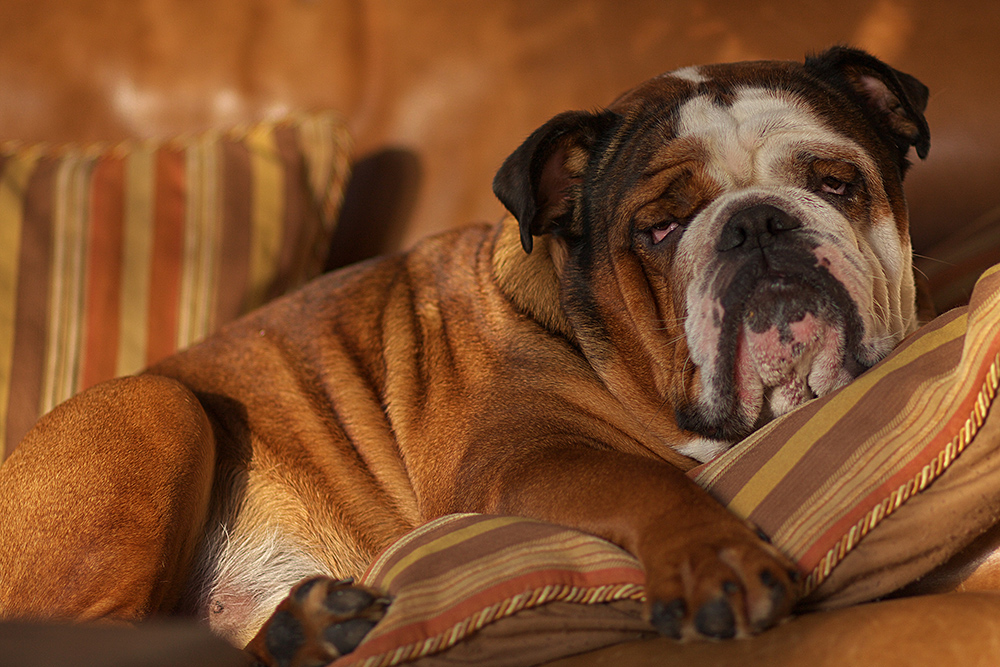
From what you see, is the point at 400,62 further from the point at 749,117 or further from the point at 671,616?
the point at 671,616

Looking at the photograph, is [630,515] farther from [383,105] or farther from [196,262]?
[383,105]

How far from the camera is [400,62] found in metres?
2.82

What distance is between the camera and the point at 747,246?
1.51m

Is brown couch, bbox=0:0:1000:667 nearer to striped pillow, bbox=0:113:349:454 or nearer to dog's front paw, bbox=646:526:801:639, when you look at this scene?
striped pillow, bbox=0:113:349:454

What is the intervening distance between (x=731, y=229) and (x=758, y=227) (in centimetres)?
5

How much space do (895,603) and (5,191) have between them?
2530 millimetres

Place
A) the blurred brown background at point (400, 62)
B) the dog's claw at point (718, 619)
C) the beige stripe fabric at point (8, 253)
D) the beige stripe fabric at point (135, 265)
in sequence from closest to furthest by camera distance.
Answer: the dog's claw at point (718, 619) → the beige stripe fabric at point (8, 253) → the beige stripe fabric at point (135, 265) → the blurred brown background at point (400, 62)

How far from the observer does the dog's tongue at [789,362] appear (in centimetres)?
148

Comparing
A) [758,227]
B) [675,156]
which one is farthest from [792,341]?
[675,156]

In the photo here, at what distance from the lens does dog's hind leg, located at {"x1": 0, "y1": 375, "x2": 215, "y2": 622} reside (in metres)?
1.58

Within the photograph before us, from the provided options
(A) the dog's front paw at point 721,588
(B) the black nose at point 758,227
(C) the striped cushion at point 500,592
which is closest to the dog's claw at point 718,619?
(A) the dog's front paw at point 721,588

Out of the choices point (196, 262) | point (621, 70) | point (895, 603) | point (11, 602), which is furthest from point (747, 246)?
point (196, 262)

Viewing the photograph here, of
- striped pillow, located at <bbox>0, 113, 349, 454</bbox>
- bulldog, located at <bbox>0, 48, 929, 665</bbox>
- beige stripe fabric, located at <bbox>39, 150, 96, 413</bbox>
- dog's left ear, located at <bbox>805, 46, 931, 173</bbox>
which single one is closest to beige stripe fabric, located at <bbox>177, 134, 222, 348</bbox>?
striped pillow, located at <bbox>0, 113, 349, 454</bbox>

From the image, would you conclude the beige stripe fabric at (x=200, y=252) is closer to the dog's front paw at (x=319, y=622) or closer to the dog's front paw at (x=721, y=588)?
the dog's front paw at (x=319, y=622)
